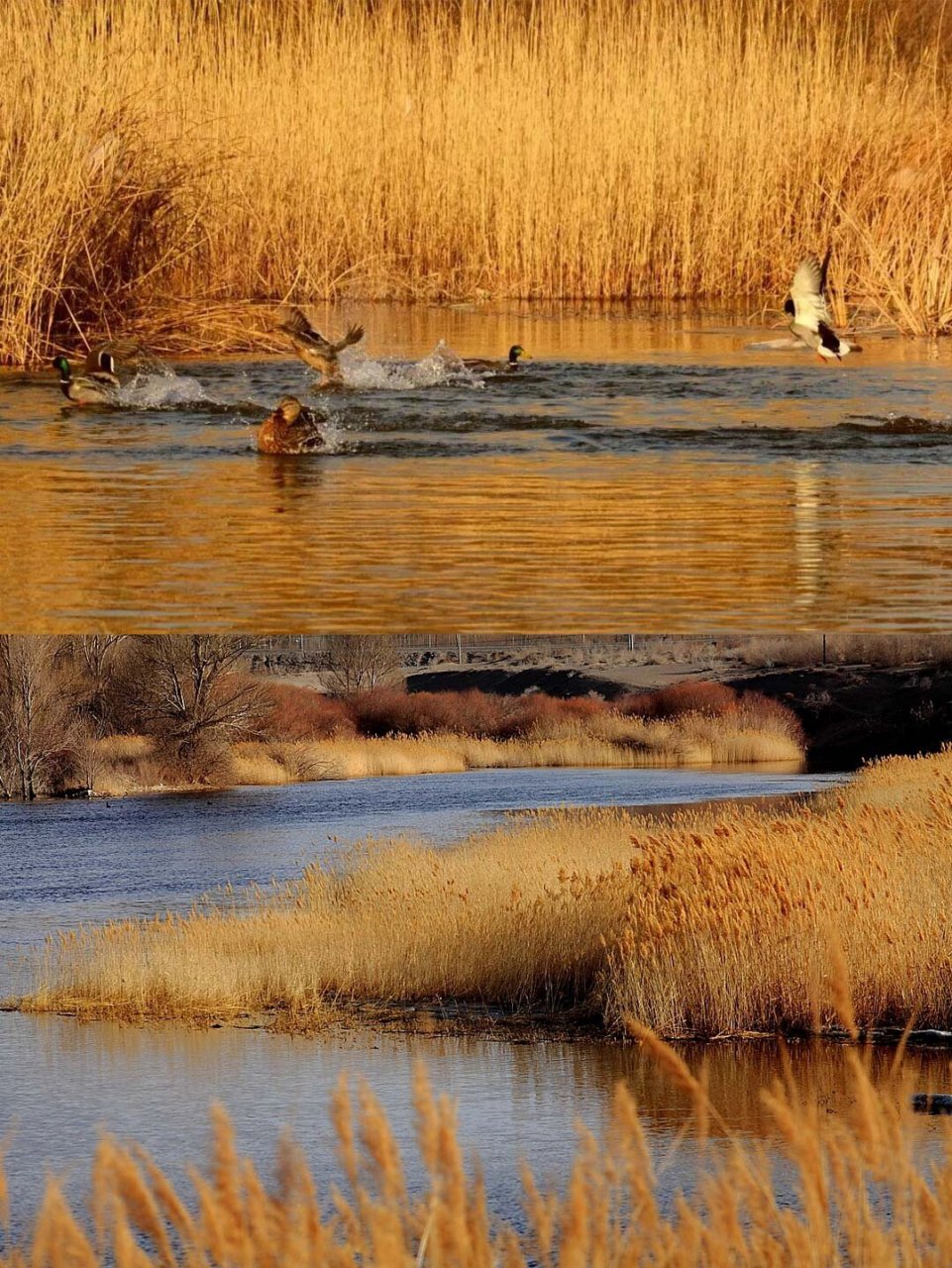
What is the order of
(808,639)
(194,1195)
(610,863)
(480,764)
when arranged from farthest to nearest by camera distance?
(480,764)
(808,639)
(610,863)
(194,1195)

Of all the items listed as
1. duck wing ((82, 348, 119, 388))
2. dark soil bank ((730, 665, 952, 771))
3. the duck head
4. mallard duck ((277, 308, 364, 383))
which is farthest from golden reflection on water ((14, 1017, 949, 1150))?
dark soil bank ((730, 665, 952, 771))

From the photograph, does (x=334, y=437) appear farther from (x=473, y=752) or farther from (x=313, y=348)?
(x=473, y=752)

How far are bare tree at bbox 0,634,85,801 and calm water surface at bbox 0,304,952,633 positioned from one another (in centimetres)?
878

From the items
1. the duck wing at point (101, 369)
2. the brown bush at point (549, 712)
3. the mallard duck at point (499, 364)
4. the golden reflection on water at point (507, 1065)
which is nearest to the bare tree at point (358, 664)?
the brown bush at point (549, 712)

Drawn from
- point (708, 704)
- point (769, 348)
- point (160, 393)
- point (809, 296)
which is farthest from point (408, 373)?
point (708, 704)

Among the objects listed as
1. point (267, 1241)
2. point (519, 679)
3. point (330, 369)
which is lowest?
point (519, 679)

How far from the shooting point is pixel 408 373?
1248cm

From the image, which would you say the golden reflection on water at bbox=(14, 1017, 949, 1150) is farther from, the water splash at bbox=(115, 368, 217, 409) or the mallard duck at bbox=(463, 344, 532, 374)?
the mallard duck at bbox=(463, 344, 532, 374)

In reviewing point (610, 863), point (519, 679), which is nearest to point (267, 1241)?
point (610, 863)

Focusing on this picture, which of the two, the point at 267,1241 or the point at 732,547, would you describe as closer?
the point at 267,1241

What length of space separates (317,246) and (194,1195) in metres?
11.8

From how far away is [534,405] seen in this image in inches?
452

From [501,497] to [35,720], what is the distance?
1360 cm

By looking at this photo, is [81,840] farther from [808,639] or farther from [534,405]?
[534,405]
